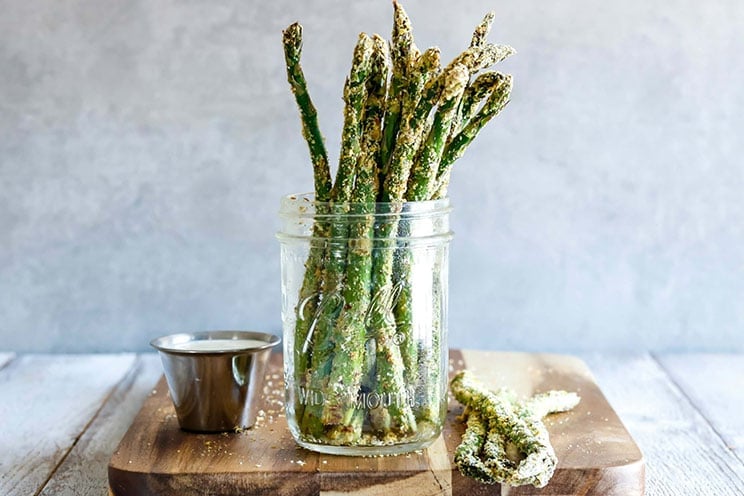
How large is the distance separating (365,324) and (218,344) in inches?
9.7

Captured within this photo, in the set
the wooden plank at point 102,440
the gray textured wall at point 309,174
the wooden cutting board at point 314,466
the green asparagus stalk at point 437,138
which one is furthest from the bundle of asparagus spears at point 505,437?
the gray textured wall at point 309,174

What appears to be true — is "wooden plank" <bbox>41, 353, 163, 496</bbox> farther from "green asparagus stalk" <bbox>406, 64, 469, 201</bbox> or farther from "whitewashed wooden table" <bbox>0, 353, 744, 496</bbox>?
"green asparagus stalk" <bbox>406, 64, 469, 201</bbox>

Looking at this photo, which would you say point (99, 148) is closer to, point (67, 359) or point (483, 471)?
point (67, 359)

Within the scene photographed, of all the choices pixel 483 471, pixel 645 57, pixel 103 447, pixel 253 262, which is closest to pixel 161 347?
pixel 103 447

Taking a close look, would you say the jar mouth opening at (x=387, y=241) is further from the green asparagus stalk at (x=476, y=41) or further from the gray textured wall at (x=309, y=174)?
the gray textured wall at (x=309, y=174)

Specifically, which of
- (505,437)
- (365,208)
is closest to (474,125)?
(365,208)

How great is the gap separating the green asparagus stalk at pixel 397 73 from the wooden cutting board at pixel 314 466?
0.94ft

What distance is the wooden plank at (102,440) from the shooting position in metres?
1.02

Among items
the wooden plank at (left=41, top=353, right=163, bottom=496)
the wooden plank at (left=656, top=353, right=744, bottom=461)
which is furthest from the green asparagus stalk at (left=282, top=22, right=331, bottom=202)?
the wooden plank at (left=656, top=353, right=744, bottom=461)

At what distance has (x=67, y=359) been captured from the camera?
5.48ft

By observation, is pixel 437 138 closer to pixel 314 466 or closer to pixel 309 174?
pixel 314 466

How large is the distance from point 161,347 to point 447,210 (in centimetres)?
34

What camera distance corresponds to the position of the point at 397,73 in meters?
→ 0.90

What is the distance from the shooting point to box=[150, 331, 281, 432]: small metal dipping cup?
98 cm
